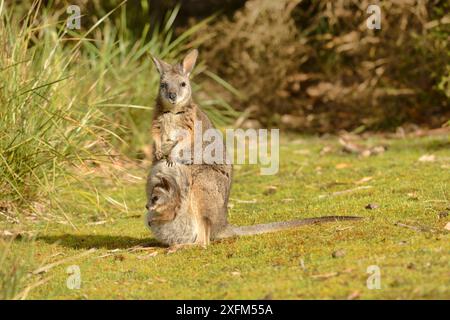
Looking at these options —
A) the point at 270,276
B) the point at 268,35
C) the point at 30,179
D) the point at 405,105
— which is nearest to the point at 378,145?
the point at 405,105

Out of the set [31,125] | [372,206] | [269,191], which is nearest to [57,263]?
[31,125]

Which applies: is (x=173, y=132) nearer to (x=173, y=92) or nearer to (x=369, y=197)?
(x=173, y=92)

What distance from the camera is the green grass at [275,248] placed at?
4926mm

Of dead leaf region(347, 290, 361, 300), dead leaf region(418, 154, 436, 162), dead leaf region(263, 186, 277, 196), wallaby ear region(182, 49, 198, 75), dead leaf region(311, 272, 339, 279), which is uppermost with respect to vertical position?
wallaby ear region(182, 49, 198, 75)

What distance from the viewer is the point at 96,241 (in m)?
6.67

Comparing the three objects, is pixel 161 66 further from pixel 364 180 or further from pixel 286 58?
pixel 286 58

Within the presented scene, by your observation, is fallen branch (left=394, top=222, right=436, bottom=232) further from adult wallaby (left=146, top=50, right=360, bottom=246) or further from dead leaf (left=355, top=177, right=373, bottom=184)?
dead leaf (left=355, top=177, right=373, bottom=184)

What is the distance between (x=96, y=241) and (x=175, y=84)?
4.52ft

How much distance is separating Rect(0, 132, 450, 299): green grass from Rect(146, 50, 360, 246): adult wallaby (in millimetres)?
126

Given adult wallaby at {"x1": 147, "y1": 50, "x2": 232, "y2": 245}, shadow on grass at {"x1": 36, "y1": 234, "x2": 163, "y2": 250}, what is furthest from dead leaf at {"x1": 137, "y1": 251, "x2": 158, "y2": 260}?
shadow on grass at {"x1": 36, "y1": 234, "x2": 163, "y2": 250}

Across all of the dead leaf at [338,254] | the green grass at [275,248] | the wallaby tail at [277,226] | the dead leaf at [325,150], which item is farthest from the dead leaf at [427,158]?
the dead leaf at [338,254]

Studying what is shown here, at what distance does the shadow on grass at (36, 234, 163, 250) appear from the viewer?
644 centimetres
